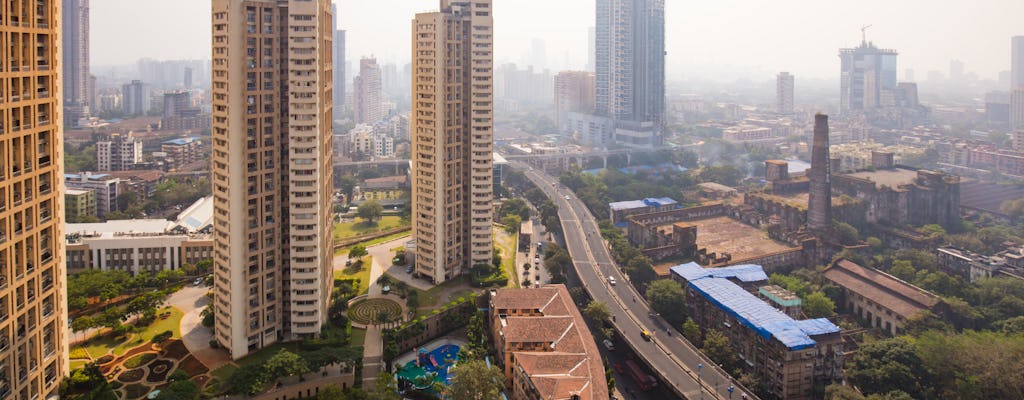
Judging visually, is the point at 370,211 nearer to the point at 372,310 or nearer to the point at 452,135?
A: the point at 452,135

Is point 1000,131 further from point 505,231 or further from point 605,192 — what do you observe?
point 505,231

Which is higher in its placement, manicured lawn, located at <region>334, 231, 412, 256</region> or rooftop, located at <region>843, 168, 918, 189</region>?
rooftop, located at <region>843, 168, 918, 189</region>

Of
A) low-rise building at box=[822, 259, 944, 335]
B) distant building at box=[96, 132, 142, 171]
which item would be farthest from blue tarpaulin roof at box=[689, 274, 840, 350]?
distant building at box=[96, 132, 142, 171]

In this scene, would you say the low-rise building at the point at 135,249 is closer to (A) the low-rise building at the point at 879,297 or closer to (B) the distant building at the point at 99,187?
(B) the distant building at the point at 99,187

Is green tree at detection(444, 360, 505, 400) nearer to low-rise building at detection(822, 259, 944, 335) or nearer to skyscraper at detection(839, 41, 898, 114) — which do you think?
low-rise building at detection(822, 259, 944, 335)

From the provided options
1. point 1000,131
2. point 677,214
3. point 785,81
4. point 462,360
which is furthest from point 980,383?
point 785,81

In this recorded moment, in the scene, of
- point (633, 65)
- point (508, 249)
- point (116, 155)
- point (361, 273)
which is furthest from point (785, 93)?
point (361, 273)
